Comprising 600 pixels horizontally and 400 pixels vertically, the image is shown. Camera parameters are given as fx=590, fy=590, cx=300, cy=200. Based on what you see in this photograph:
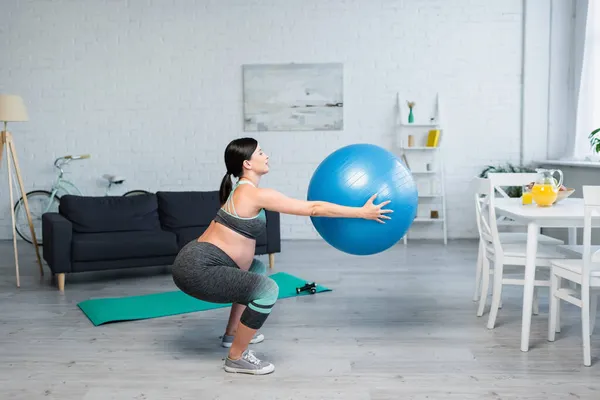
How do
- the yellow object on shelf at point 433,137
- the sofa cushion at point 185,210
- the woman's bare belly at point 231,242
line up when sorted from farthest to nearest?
1. the yellow object on shelf at point 433,137
2. the sofa cushion at point 185,210
3. the woman's bare belly at point 231,242

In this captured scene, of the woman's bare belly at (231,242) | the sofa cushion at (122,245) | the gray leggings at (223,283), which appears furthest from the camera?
the sofa cushion at (122,245)

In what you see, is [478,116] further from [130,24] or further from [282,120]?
[130,24]

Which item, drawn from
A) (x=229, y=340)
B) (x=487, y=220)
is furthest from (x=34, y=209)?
(x=487, y=220)

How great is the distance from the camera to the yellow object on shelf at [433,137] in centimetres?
664

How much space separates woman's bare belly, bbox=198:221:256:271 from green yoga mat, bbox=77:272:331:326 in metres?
1.14

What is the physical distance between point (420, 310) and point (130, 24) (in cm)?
502

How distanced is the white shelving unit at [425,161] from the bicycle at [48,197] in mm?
3060

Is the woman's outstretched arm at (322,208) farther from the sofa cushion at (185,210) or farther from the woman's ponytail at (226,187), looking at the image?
the sofa cushion at (185,210)

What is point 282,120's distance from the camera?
693 centimetres

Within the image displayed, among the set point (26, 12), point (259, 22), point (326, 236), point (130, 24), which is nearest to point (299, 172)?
point (259, 22)

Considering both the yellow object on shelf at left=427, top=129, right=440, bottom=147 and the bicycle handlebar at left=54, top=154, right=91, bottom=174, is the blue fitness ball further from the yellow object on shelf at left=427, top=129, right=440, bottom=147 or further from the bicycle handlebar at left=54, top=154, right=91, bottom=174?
the bicycle handlebar at left=54, top=154, right=91, bottom=174

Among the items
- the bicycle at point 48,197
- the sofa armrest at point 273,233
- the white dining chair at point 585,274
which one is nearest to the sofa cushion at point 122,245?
the sofa armrest at point 273,233

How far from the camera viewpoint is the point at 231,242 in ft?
9.04

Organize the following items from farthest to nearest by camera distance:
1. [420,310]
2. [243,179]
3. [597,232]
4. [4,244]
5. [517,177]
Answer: [4,244] < [597,232] < [517,177] < [420,310] < [243,179]
